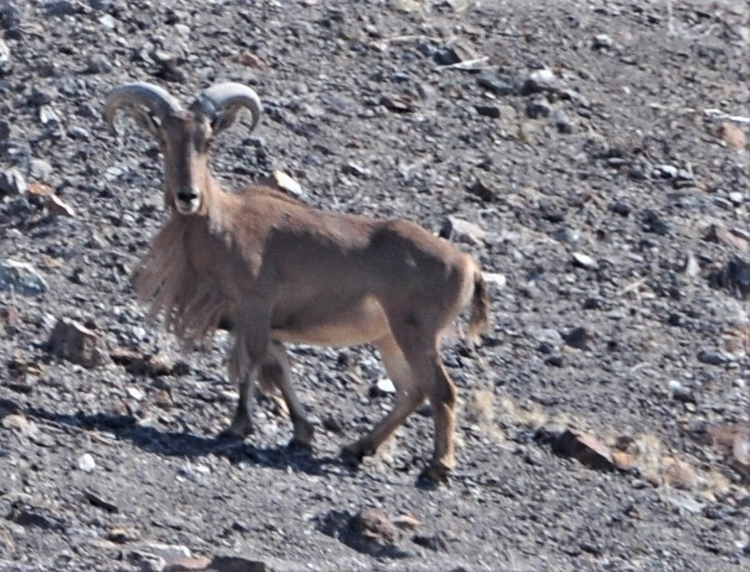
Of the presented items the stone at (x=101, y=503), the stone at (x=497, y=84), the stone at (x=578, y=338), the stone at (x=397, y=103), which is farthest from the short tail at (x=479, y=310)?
the stone at (x=497, y=84)

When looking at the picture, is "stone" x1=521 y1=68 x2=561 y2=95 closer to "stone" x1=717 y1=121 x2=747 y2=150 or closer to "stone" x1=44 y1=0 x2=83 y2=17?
"stone" x1=717 y1=121 x2=747 y2=150

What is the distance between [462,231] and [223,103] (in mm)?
3959

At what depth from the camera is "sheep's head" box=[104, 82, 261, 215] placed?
42.3 ft

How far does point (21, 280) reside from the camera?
1403 centimetres

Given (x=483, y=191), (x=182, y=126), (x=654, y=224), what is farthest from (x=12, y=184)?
(x=654, y=224)

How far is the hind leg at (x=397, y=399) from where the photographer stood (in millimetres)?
13008

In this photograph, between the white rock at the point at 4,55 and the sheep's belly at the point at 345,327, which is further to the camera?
the white rock at the point at 4,55

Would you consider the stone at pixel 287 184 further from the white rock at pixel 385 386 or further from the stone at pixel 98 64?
the white rock at pixel 385 386

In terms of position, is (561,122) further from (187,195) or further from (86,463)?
(86,463)

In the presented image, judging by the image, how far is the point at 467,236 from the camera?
16797mm

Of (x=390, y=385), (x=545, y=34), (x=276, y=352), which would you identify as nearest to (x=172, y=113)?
(x=276, y=352)

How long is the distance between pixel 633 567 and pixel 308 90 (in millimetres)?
7338

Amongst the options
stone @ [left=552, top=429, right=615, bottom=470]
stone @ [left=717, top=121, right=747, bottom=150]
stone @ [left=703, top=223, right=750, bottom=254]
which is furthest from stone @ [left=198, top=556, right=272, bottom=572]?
stone @ [left=717, top=121, right=747, bottom=150]

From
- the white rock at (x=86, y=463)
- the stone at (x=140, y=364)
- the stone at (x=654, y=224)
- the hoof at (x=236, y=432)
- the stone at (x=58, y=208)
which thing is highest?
the white rock at (x=86, y=463)
